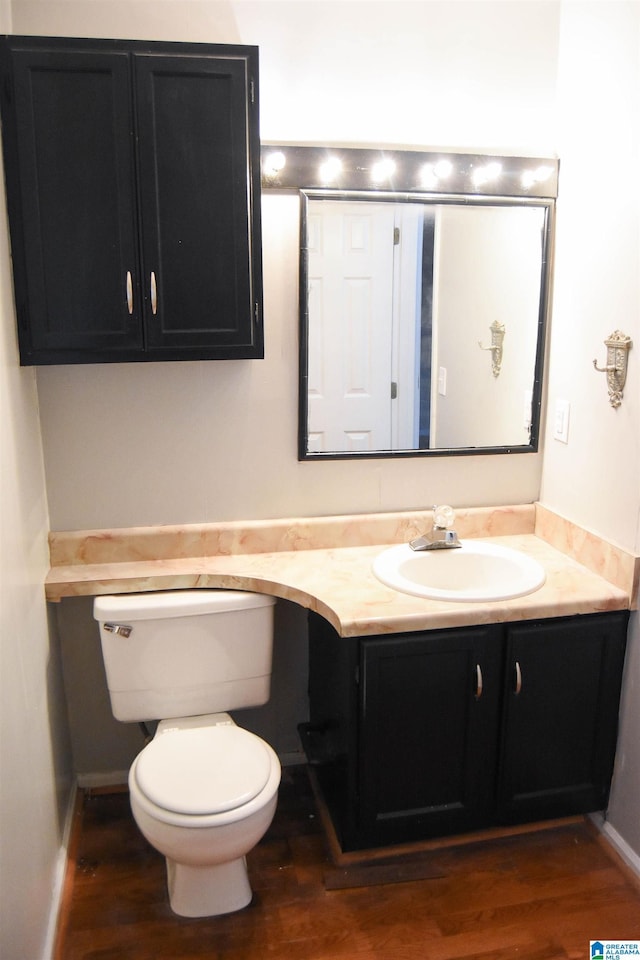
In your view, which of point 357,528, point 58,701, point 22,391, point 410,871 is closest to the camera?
point 22,391

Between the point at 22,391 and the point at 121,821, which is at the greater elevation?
the point at 22,391

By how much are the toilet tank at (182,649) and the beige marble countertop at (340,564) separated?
0.06 meters

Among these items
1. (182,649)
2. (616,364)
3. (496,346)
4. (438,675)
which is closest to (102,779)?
(182,649)

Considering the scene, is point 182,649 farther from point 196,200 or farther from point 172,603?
point 196,200

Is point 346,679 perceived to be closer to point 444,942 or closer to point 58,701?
point 444,942

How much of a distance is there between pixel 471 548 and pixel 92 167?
4.79 feet

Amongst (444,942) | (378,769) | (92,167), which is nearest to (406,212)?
(92,167)

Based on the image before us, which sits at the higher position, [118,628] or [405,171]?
[405,171]

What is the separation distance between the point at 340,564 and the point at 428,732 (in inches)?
20.5

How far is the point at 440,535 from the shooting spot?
2293 millimetres

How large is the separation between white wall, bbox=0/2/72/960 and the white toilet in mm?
209

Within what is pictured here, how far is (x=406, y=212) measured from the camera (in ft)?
7.25

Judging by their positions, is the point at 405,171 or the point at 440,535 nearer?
the point at 405,171

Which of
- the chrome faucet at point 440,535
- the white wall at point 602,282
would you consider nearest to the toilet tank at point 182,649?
the chrome faucet at point 440,535
